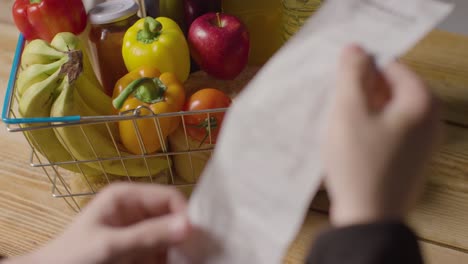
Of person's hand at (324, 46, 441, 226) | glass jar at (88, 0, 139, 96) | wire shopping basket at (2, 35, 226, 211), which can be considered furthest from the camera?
glass jar at (88, 0, 139, 96)

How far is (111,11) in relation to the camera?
604 millimetres

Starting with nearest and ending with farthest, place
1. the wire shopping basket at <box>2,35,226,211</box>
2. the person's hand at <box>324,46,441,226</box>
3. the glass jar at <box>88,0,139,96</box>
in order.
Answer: the person's hand at <box>324,46,441,226</box> < the wire shopping basket at <box>2,35,226,211</box> < the glass jar at <box>88,0,139,96</box>

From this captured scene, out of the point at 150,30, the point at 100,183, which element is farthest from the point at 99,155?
the point at 150,30

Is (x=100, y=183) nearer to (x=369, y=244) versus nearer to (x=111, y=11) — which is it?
(x=111, y=11)

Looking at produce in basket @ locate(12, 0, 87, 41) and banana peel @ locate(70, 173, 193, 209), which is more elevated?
produce in basket @ locate(12, 0, 87, 41)

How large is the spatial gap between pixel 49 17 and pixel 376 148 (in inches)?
18.9

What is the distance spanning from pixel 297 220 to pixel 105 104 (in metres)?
0.34

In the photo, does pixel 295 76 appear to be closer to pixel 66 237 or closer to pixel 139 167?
pixel 66 237

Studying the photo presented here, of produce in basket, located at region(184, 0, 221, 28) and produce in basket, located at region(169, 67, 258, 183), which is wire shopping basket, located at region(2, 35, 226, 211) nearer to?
produce in basket, located at region(169, 67, 258, 183)

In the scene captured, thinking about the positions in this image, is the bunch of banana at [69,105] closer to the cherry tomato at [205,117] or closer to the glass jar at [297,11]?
the cherry tomato at [205,117]

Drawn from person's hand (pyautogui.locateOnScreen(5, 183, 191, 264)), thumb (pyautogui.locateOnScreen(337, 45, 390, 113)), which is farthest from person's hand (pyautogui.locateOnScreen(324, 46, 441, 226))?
person's hand (pyautogui.locateOnScreen(5, 183, 191, 264))

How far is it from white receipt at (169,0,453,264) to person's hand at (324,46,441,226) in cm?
3

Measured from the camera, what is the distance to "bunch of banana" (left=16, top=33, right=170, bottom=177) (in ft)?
1.65

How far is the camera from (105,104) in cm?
56
